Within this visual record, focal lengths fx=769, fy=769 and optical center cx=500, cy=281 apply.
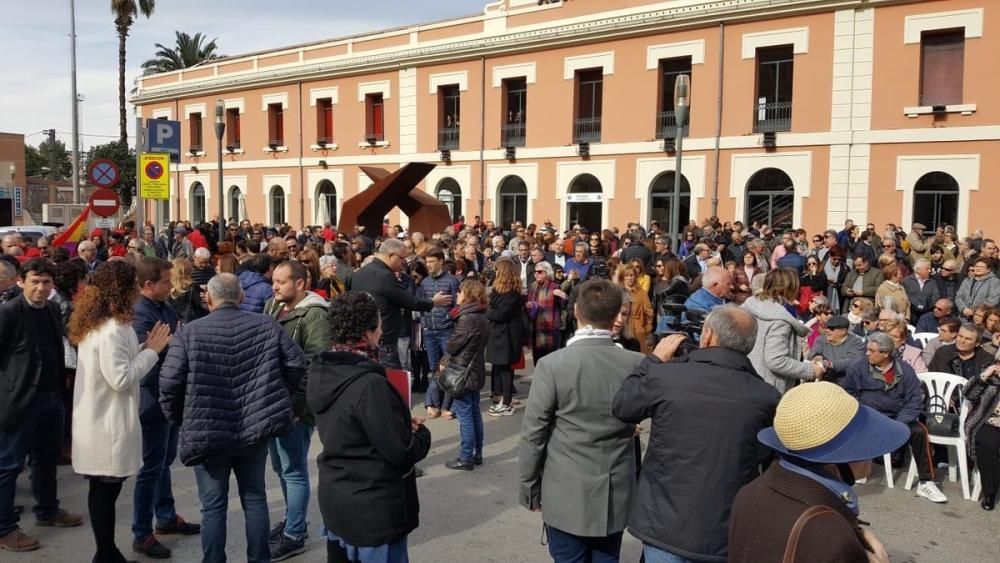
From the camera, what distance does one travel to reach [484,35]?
26.1 m

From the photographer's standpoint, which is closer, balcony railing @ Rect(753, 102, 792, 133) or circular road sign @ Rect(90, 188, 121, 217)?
circular road sign @ Rect(90, 188, 121, 217)

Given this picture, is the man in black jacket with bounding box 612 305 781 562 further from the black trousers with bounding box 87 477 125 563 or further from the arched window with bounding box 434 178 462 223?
the arched window with bounding box 434 178 462 223

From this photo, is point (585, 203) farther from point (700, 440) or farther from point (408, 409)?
point (700, 440)

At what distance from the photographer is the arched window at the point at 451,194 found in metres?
27.6

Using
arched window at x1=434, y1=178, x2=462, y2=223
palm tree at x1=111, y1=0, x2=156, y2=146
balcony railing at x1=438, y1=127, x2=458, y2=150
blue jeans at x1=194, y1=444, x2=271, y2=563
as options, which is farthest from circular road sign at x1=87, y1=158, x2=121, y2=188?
palm tree at x1=111, y1=0, x2=156, y2=146

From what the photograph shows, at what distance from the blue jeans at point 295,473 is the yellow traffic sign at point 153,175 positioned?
10065 millimetres

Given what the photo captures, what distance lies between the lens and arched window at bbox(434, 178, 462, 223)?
27578mm

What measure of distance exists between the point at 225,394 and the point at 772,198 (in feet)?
63.6

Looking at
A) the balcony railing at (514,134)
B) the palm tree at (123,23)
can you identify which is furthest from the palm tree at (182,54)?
the balcony railing at (514,134)

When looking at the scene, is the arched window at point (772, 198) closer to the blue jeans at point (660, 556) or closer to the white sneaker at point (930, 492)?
the white sneaker at point (930, 492)

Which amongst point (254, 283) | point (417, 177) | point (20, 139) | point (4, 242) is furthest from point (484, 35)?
point (20, 139)

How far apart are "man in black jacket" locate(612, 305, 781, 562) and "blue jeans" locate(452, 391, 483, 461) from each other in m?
3.63

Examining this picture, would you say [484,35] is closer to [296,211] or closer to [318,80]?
[318,80]

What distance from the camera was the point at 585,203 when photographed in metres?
24.6
